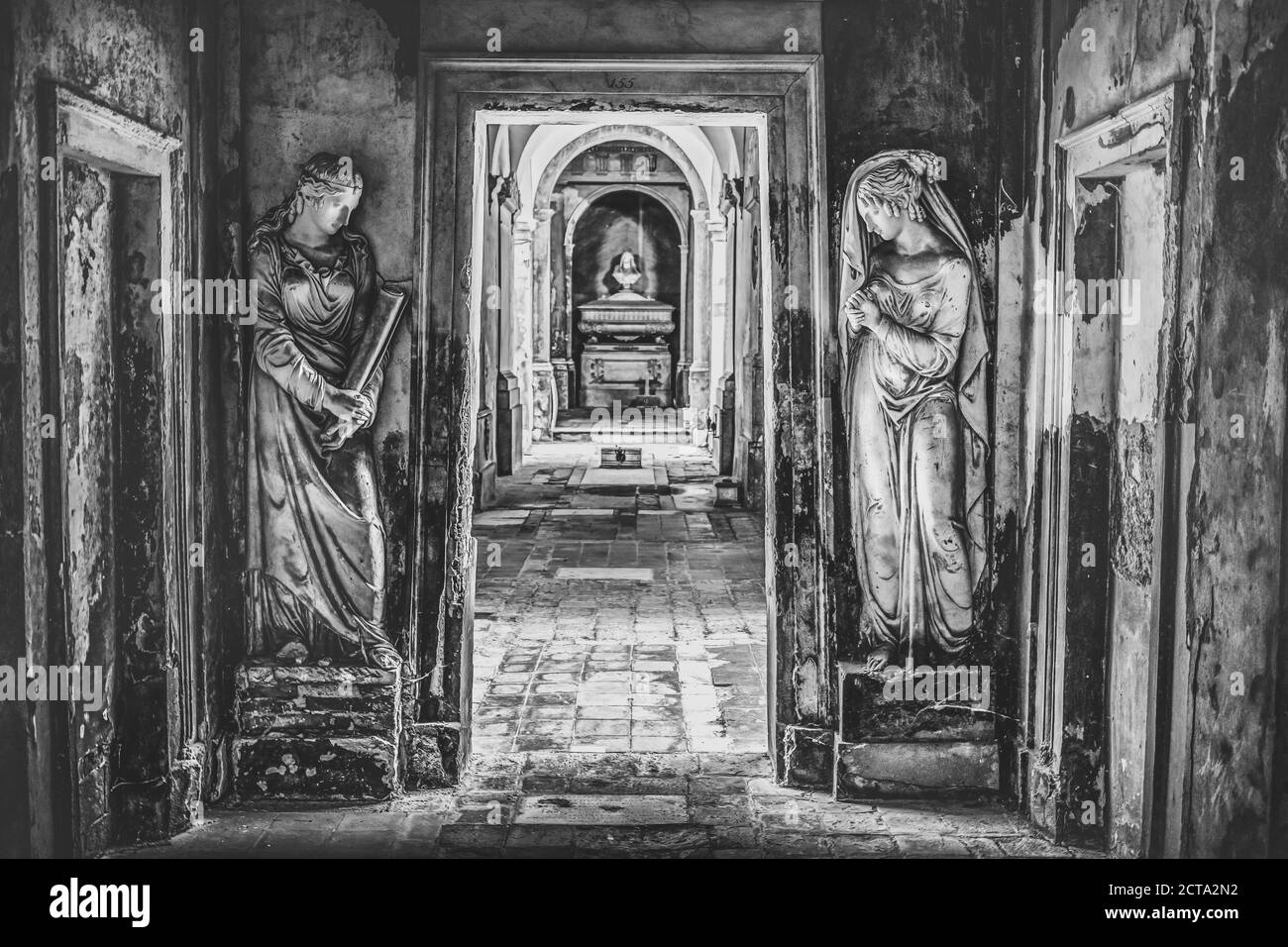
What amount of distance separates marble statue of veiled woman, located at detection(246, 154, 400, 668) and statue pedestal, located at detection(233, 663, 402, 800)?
0.08 m

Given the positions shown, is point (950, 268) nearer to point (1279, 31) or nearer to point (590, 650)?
point (1279, 31)

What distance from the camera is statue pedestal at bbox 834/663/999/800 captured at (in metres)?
5.49

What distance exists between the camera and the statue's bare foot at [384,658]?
18.1ft

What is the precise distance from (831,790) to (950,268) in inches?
81.9

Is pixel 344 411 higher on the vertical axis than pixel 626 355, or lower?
lower

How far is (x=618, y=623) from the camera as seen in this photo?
8.82m

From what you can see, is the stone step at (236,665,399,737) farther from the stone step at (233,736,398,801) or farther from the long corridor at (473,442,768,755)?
the long corridor at (473,442,768,755)

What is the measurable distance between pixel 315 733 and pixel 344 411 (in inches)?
49.8

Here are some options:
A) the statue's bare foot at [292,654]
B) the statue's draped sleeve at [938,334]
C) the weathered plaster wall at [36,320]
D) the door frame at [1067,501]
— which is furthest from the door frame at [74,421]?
the door frame at [1067,501]

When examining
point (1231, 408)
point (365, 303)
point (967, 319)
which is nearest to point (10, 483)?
point (365, 303)

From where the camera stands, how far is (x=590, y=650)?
26.4 feet

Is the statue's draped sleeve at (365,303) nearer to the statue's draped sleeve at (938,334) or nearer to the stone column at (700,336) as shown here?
the statue's draped sleeve at (938,334)

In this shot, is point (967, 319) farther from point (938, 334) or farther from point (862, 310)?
point (862, 310)
